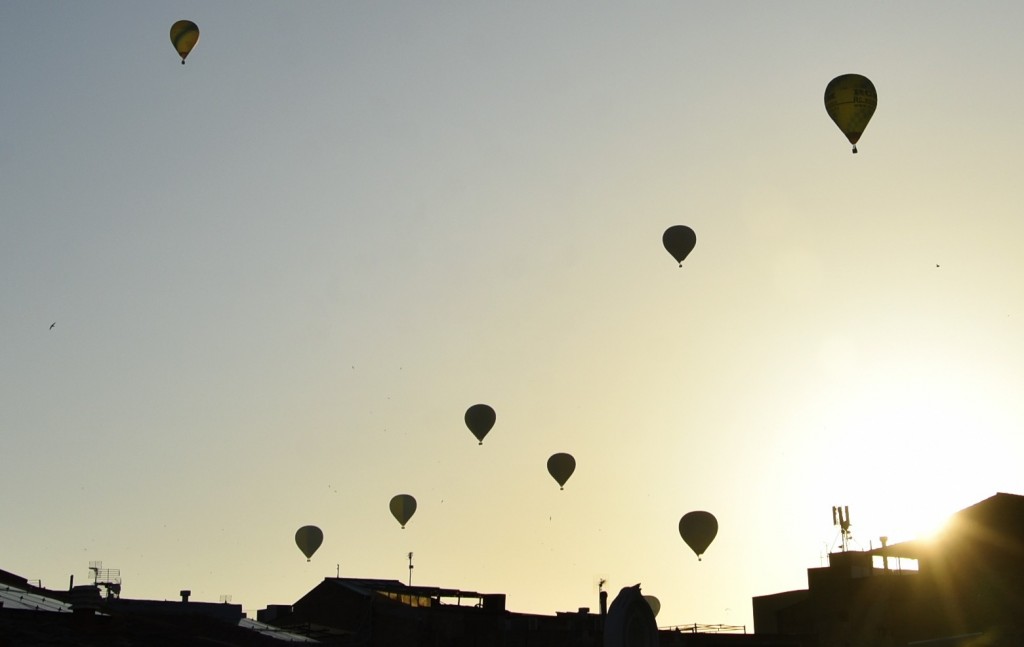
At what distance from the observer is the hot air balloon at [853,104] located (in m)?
54.5

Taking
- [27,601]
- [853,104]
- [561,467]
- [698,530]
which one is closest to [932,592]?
[698,530]

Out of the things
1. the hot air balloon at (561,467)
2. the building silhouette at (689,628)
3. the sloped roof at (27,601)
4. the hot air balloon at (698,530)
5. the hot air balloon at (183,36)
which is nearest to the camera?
the sloped roof at (27,601)

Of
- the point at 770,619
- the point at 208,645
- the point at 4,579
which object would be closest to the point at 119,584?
the point at 4,579

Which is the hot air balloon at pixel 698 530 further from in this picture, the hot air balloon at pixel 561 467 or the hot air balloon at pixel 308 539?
the hot air balloon at pixel 308 539

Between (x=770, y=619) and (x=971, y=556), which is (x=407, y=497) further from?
(x=971, y=556)

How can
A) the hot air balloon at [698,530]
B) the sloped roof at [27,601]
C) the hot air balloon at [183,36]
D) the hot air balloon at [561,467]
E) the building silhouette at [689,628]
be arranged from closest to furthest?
the sloped roof at [27,601], the building silhouette at [689,628], the hot air balloon at [183,36], the hot air balloon at [698,530], the hot air balloon at [561,467]

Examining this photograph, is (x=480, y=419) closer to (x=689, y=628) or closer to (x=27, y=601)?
(x=689, y=628)

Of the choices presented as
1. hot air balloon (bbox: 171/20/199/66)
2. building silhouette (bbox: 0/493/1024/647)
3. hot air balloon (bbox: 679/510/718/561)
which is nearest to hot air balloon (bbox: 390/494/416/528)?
building silhouette (bbox: 0/493/1024/647)

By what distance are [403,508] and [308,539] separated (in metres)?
5.51

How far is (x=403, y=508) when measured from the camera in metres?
70.6

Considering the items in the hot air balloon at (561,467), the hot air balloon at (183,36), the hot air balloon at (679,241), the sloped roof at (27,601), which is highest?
the hot air balloon at (183,36)

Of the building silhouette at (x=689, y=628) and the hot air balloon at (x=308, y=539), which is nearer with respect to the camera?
the building silhouette at (x=689, y=628)

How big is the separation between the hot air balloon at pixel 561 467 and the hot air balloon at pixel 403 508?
27.7ft

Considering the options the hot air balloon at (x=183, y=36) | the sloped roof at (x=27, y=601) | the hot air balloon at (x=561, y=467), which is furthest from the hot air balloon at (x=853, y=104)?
the sloped roof at (x=27, y=601)
